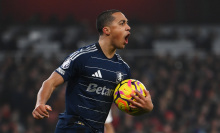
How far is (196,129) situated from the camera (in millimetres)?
10812

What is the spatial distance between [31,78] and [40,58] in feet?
2.38

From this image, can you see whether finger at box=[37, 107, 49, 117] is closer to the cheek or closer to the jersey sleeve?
the jersey sleeve

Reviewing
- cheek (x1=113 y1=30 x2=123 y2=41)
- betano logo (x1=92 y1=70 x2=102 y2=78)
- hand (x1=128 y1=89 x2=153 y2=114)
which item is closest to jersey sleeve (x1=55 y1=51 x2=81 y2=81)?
betano logo (x1=92 y1=70 x2=102 y2=78)

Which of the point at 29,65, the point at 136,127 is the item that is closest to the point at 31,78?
the point at 29,65

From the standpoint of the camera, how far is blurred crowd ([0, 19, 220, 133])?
33.6 ft

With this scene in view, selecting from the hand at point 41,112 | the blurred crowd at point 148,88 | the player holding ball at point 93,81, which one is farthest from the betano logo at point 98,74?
the blurred crowd at point 148,88

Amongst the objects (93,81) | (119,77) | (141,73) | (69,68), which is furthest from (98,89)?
(141,73)

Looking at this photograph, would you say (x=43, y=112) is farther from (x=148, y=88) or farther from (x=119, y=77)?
(x=148, y=88)

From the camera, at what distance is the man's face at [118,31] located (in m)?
4.45

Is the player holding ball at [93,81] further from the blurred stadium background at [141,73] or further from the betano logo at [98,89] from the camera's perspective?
the blurred stadium background at [141,73]

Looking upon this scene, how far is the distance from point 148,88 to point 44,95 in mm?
7590

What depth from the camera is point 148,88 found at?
11305 millimetres

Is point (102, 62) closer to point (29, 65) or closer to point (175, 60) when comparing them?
point (29, 65)

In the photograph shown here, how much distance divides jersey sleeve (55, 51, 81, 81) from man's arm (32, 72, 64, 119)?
5cm
